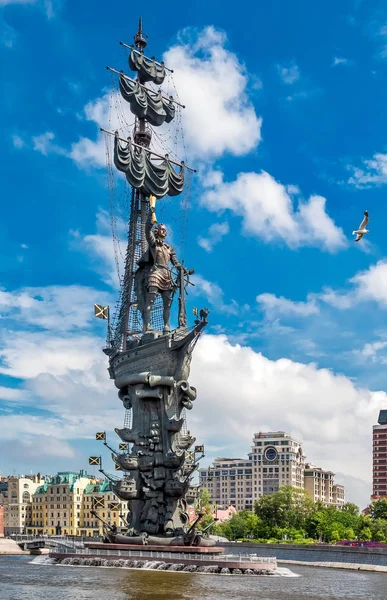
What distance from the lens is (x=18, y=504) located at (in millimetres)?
191250

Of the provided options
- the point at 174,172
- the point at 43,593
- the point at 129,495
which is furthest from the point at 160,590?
the point at 174,172

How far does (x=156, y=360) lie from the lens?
90125mm

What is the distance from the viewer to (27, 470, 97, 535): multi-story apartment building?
181750mm

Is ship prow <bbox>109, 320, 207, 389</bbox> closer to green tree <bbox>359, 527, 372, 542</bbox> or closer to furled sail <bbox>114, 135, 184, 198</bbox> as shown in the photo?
furled sail <bbox>114, 135, 184, 198</bbox>

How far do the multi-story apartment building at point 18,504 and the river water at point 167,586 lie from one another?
11781cm

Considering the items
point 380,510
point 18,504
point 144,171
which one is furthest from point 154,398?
point 18,504

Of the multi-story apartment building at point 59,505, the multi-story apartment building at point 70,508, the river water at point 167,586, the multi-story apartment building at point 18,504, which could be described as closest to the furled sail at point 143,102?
the river water at point 167,586

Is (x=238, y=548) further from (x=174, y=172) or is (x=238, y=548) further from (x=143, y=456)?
(x=174, y=172)

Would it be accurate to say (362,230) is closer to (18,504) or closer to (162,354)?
(162,354)

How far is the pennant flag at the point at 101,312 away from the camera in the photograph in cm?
10281

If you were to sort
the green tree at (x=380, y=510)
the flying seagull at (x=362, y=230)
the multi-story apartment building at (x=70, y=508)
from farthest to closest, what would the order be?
the multi-story apartment building at (x=70, y=508), the green tree at (x=380, y=510), the flying seagull at (x=362, y=230)

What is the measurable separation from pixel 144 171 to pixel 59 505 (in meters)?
104

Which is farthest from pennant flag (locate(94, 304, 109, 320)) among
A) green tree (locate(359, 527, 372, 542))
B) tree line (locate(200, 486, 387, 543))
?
green tree (locate(359, 527, 372, 542))

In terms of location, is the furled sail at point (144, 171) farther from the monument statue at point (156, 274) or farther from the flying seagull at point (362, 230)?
the flying seagull at point (362, 230)
